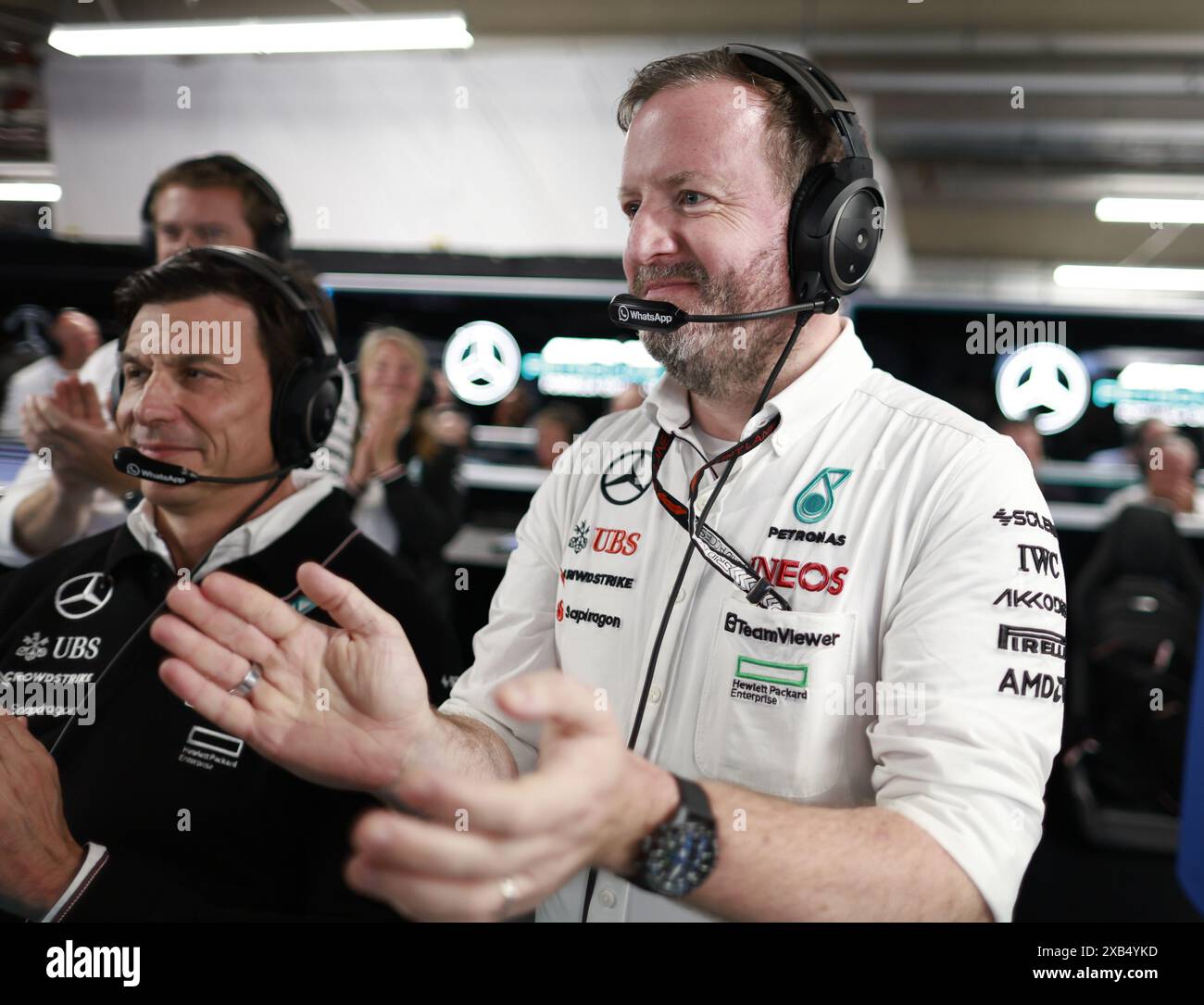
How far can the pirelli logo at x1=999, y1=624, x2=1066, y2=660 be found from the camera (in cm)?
86

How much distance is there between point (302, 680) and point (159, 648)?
46 cm

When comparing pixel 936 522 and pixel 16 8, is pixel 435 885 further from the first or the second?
pixel 16 8

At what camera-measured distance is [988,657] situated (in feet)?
2.79

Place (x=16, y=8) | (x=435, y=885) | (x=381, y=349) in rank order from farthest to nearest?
(x=381, y=349) < (x=16, y=8) < (x=435, y=885)

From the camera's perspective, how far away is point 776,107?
40.9 inches

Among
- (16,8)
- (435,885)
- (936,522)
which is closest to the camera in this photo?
(435,885)

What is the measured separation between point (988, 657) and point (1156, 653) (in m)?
2.57

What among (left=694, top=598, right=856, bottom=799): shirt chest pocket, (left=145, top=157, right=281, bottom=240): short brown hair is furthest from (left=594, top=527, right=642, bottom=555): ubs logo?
(left=145, top=157, right=281, bottom=240): short brown hair

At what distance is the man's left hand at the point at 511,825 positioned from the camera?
0.53 meters

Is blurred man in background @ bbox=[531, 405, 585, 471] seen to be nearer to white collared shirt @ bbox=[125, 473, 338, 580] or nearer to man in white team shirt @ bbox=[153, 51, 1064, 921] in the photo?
white collared shirt @ bbox=[125, 473, 338, 580]

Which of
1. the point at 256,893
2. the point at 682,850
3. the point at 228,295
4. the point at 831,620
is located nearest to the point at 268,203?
the point at 228,295
